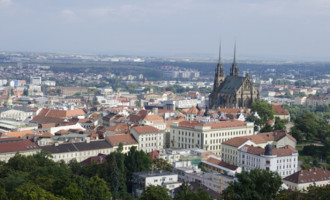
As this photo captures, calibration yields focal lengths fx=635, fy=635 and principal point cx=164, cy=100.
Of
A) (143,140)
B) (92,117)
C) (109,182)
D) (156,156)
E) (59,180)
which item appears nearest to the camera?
(59,180)

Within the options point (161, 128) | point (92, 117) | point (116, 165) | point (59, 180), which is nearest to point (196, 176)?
point (116, 165)

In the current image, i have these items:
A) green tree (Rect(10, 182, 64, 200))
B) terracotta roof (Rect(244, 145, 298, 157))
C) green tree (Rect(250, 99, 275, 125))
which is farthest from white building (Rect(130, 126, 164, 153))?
green tree (Rect(10, 182, 64, 200))

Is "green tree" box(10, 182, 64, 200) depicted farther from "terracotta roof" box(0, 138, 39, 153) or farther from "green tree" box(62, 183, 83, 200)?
"terracotta roof" box(0, 138, 39, 153)

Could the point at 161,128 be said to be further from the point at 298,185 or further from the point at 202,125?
the point at 298,185

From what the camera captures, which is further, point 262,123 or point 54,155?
point 262,123

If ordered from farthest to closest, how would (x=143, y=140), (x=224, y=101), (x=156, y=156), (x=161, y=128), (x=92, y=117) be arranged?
(x=224, y=101), (x=92, y=117), (x=161, y=128), (x=143, y=140), (x=156, y=156)

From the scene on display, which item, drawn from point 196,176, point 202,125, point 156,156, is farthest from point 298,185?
point 202,125
